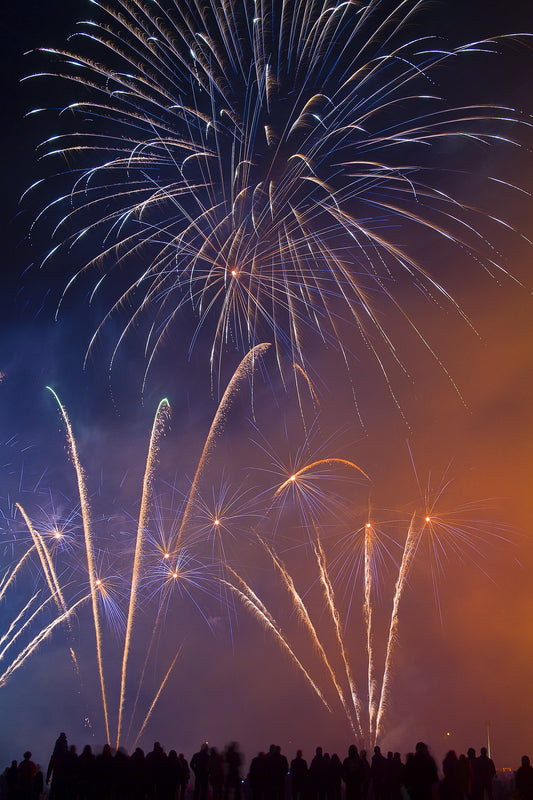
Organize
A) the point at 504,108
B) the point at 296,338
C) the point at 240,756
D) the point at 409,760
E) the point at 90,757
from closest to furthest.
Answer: the point at 409,760
the point at 90,757
the point at 240,756
the point at 504,108
the point at 296,338

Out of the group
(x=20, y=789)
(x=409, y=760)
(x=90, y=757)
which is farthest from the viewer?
(x=90, y=757)

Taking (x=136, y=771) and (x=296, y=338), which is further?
(x=296, y=338)

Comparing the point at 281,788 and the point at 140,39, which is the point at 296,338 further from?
the point at 281,788

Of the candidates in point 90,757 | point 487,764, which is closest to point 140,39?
point 90,757

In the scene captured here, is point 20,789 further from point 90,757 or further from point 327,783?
point 327,783

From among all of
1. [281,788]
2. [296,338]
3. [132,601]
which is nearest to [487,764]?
[281,788]

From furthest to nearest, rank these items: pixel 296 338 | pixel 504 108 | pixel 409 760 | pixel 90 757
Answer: pixel 296 338
pixel 504 108
pixel 90 757
pixel 409 760

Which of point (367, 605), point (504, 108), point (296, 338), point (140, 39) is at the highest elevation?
point (140, 39)

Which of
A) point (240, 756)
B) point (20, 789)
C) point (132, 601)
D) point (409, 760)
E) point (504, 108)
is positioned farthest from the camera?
point (132, 601)

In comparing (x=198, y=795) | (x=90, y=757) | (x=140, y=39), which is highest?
(x=140, y=39)

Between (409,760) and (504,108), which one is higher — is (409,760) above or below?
below
